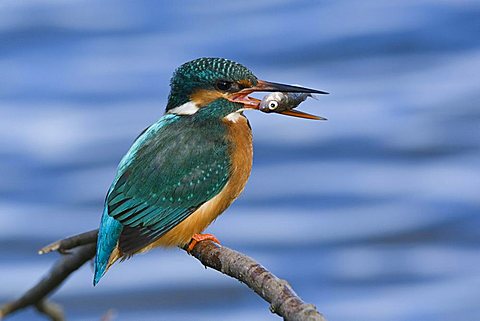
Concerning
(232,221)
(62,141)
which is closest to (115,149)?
(62,141)

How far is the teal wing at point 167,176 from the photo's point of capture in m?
3.31

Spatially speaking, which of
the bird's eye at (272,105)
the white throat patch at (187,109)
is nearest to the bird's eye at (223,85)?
the white throat patch at (187,109)

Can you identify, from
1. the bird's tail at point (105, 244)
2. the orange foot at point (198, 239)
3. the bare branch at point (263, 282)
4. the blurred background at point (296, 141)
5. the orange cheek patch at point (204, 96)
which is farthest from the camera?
the blurred background at point (296, 141)

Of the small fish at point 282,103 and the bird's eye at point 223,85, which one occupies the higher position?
the bird's eye at point 223,85

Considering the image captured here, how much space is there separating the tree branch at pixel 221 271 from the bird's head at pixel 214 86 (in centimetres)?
40

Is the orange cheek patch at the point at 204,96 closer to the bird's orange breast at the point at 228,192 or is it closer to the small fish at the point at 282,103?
the bird's orange breast at the point at 228,192

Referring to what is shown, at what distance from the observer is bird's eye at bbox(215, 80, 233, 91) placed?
133 inches

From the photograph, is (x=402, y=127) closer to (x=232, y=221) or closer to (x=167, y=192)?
(x=232, y=221)

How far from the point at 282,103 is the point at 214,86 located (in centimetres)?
26

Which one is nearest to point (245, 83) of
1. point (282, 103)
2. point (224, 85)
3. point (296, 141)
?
point (224, 85)

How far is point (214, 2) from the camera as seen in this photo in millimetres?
8523

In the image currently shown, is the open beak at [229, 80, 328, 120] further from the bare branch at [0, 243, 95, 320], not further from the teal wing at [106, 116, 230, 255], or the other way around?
the bare branch at [0, 243, 95, 320]

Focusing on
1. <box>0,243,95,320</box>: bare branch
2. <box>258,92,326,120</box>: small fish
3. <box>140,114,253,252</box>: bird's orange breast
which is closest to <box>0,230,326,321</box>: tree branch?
<box>0,243,95,320</box>: bare branch

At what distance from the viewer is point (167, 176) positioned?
3.42m
